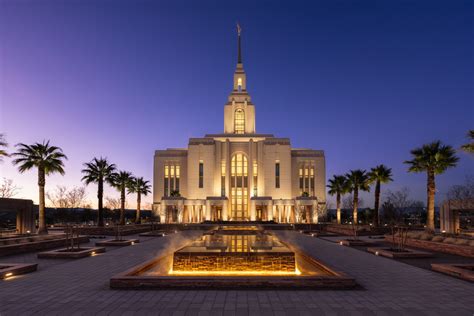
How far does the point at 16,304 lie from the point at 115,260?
7.01m

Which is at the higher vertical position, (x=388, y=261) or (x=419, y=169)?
(x=419, y=169)

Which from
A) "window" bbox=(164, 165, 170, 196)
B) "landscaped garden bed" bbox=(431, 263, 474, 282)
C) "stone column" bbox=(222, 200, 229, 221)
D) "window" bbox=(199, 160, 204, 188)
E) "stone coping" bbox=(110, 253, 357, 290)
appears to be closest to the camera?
"stone coping" bbox=(110, 253, 357, 290)

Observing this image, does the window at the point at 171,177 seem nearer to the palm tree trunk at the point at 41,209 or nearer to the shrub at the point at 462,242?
the palm tree trunk at the point at 41,209

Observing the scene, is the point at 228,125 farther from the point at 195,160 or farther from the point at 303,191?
the point at 303,191

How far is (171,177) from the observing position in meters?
63.9

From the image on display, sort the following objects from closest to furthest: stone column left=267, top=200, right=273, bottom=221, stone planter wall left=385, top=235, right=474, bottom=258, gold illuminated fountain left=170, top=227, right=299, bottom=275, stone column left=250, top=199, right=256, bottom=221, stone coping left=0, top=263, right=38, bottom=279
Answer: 1. stone coping left=0, top=263, right=38, bottom=279
2. gold illuminated fountain left=170, top=227, right=299, bottom=275
3. stone planter wall left=385, top=235, right=474, bottom=258
4. stone column left=267, top=200, right=273, bottom=221
5. stone column left=250, top=199, right=256, bottom=221

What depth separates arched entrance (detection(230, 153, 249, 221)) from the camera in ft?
194

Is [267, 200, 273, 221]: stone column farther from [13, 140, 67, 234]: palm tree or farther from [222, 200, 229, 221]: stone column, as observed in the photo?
[13, 140, 67, 234]: palm tree

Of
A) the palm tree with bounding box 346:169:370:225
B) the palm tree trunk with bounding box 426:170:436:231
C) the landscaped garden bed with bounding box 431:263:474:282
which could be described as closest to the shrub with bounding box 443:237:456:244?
the landscaped garden bed with bounding box 431:263:474:282

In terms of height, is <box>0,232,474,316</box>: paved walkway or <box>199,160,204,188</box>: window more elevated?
<box>199,160,204,188</box>: window

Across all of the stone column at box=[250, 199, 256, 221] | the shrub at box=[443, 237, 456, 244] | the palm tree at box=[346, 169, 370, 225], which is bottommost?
the stone column at box=[250, 199, 256, 221]

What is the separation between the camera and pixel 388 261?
1439 centimetres

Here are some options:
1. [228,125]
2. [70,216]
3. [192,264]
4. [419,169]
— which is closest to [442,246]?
[419,169]

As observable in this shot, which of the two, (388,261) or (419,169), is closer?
(388,261)
